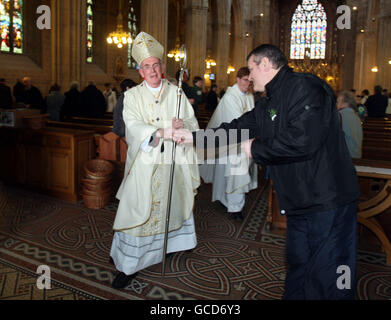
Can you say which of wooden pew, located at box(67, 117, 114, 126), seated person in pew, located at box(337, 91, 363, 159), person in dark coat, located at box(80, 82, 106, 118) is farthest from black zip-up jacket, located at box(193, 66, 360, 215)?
person in dark coat, located at box(80, 82, 106, 118)

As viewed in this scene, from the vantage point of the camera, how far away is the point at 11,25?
40.6 feet

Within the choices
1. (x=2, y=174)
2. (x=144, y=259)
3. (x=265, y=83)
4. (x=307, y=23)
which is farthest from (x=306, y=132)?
(x=307, y=23)

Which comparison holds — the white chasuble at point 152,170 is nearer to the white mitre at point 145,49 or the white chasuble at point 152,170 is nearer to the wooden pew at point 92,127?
the white mitre at point 145,49

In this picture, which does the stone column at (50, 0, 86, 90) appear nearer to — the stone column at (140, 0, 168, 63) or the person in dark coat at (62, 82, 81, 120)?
the stone column at (140, 0, 168, 63)

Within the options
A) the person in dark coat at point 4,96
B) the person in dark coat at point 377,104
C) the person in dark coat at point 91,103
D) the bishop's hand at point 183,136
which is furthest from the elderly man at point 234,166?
the person in dark coat at point 377,104

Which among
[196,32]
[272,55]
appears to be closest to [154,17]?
[196,32]

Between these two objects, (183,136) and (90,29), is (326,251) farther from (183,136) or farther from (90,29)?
(90,29)

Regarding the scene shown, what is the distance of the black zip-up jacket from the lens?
2.04 m

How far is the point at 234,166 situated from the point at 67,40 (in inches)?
335

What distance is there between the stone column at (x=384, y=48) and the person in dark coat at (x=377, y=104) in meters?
7.79

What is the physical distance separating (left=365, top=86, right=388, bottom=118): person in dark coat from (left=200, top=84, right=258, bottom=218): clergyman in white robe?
7.18 metres

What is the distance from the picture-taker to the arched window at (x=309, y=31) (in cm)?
3859

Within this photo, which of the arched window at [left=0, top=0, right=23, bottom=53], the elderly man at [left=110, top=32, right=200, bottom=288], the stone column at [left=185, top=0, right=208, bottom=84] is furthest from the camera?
the stone column at [left=185, top=0, right=208, bottom=84]
